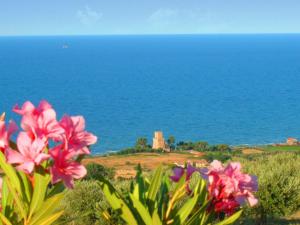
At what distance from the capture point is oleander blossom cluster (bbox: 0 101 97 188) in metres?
1.79

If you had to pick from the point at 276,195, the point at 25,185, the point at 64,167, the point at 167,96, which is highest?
the point at 64,167

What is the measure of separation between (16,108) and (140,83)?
127 meters

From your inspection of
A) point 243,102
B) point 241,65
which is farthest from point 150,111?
point 241,65

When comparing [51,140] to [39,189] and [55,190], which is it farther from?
[55,190]

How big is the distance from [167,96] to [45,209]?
352 feet

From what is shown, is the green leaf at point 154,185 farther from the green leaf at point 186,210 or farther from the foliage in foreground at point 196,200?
the green leaf at point 186,210

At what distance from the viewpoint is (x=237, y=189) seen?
239 cm

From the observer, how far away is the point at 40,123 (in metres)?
1.84

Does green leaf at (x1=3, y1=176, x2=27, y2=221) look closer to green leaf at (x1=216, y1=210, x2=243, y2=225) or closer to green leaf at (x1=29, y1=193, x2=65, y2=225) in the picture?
green leaf at (x1=29, y1=193, x2=65, y2=225)

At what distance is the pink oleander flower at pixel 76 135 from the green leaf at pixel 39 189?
0.18 meters

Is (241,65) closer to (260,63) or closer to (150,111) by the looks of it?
(260,63)

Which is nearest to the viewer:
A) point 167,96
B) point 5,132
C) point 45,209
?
point 5,132

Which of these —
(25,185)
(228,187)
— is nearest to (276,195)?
(228,187)

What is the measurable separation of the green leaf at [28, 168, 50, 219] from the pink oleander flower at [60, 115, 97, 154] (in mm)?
180
